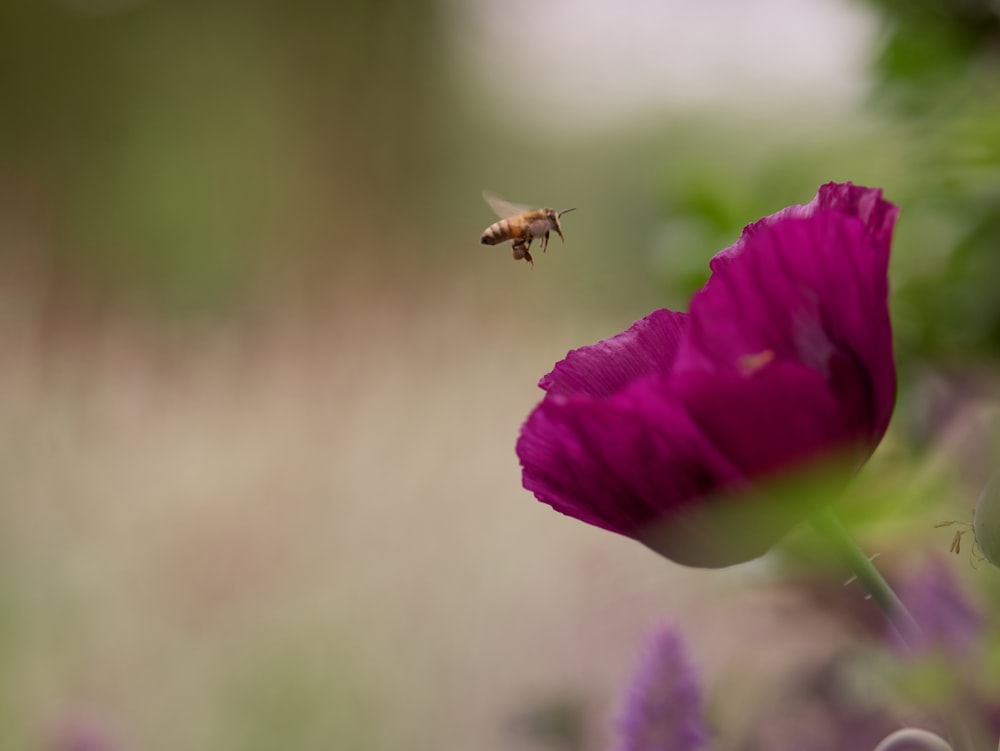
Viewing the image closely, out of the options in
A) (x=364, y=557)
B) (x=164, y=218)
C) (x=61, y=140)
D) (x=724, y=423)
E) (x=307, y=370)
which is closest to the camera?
(x=724, y=423)

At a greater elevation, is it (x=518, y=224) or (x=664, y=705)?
(x=518, y=224)

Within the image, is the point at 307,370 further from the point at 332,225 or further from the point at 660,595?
the point at 332,225

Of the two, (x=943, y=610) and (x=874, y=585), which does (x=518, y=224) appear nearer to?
(x=943, y=610)

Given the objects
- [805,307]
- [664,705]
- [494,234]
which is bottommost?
[664,705]

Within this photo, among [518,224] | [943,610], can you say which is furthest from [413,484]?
[943,610]

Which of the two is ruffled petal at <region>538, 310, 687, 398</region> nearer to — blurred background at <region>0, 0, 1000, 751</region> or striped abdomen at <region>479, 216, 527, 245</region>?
blurred background at <region>0, 0, 1000, 751</region>

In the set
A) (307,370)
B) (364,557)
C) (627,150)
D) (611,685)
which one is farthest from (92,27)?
(611,685)

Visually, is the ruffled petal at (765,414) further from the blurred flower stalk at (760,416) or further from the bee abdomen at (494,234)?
the bee abdomen at (494,234)
